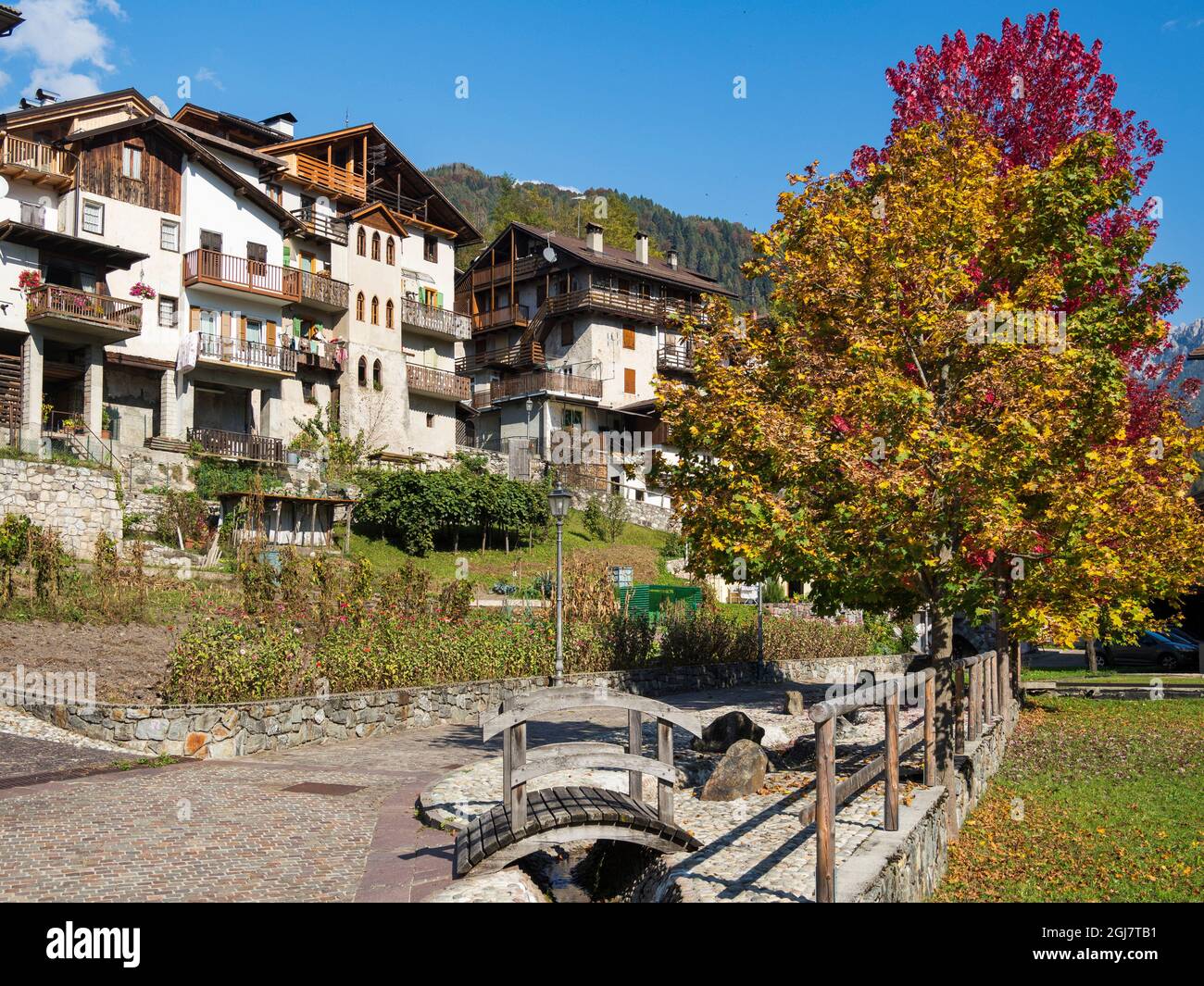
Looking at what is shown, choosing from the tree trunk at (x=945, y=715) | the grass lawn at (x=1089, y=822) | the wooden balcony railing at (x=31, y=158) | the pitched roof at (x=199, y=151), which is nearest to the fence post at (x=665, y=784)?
the grass lawn at (x=1089, y=822)

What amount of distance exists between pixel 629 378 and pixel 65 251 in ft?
95.3

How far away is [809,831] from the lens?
929cm

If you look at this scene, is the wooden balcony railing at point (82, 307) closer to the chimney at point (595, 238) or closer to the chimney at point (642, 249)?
the chimney at point (595, 238)

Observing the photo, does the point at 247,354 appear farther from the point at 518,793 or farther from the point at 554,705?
the point at 518,793

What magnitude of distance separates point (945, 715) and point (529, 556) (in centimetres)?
2831

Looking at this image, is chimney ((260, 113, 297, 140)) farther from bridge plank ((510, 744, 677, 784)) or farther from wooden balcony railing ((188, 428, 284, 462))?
bridge plank ((510, 744, 677, 784))

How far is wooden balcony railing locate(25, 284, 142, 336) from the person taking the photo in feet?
102

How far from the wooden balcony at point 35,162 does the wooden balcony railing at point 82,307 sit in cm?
379

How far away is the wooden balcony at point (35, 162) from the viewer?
3291 cm

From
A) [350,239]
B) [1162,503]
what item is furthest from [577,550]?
[1162,503]

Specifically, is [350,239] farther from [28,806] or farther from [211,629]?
[28,806]

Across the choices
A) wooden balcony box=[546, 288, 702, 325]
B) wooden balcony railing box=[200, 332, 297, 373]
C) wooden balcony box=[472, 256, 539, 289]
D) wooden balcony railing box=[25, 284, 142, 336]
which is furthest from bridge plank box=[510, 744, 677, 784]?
wooden balcony box=[472, 256, 539, 289]

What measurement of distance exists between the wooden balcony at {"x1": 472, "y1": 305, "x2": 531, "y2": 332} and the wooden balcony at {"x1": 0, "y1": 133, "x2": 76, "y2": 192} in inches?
1005

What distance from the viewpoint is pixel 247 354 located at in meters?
38.5
